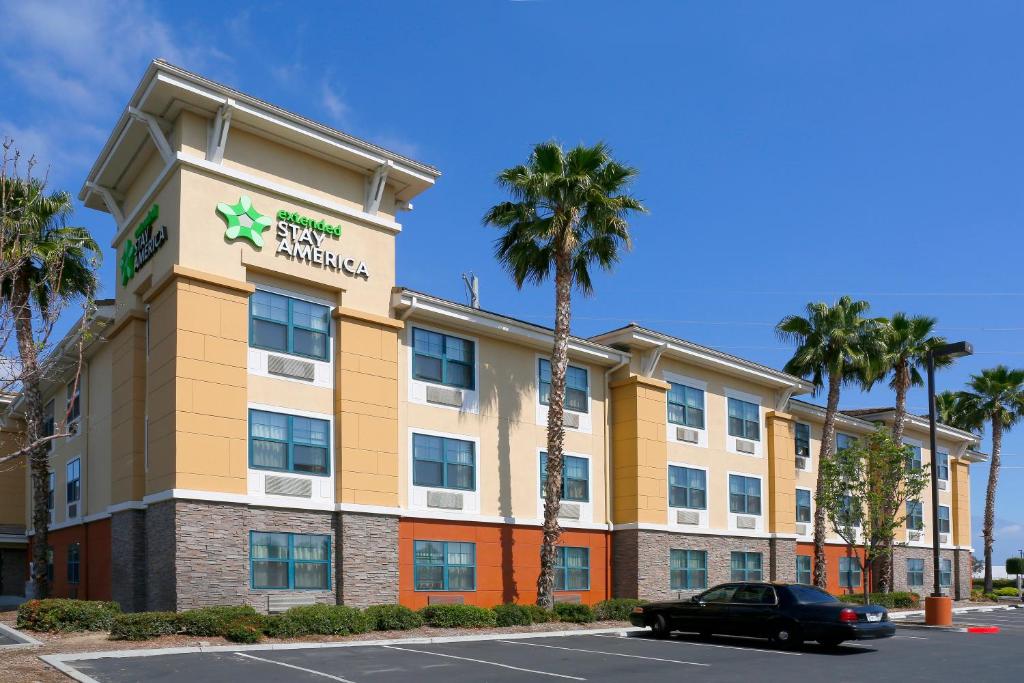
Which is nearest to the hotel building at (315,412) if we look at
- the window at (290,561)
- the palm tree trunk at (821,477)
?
the window at (290,561)

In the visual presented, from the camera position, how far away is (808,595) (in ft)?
73.6

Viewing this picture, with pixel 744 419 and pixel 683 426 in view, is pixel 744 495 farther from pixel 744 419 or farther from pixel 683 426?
pixel 683 426

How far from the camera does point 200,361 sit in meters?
23.0

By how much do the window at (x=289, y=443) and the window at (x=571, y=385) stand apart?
8014 mm

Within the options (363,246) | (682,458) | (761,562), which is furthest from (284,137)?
(761,562)

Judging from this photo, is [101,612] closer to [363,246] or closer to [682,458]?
[363,246]

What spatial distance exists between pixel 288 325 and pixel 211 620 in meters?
7.40

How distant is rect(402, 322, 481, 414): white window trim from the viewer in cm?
2748

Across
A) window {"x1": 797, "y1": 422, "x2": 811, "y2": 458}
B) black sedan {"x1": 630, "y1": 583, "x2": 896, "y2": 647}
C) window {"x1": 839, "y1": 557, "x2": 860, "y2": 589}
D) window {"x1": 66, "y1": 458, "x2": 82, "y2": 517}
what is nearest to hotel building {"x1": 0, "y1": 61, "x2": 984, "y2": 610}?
window {"x1": 66, "y1": 458, "x2": 82, "y2": 517}

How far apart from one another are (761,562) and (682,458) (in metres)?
6.20

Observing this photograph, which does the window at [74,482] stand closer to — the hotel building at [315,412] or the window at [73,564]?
the hotel building at [315,412]

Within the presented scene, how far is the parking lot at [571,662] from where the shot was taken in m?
16.5

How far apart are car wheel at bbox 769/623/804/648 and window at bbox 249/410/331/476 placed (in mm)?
10983

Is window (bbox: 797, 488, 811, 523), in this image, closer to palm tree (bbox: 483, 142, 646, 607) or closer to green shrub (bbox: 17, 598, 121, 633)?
palm tree (bbox: 483, 142, 646, 607)
